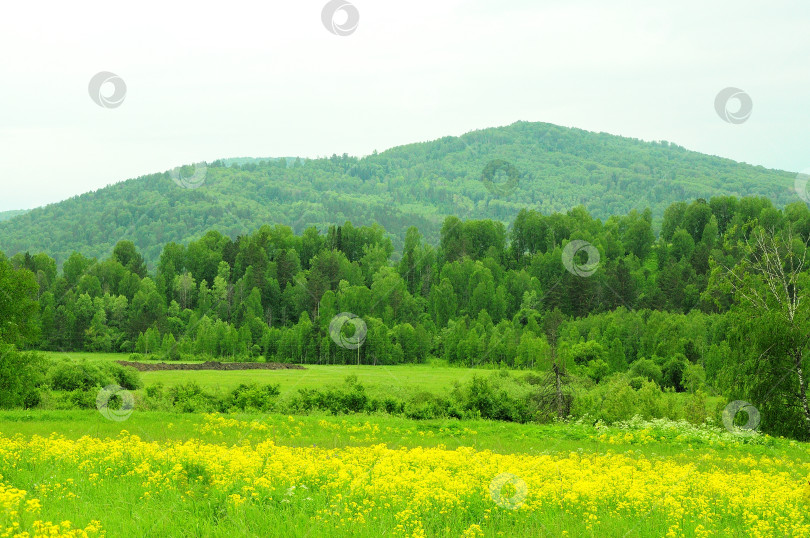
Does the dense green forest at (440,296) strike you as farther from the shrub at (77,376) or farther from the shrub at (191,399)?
the shrub at (77,376)

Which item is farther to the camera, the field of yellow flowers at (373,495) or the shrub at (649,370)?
the shrub at (649,370)

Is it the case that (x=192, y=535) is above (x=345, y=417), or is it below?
above

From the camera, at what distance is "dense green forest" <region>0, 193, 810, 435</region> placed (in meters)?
94.6

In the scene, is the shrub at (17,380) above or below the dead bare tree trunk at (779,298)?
below

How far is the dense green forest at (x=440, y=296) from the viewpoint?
94562 mm

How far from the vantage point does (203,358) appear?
101562 mm

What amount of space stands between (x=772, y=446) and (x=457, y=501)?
19190mm

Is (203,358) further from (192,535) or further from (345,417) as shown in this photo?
(192,535)

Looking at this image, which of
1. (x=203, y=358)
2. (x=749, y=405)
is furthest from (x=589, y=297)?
(x=749, y=405)

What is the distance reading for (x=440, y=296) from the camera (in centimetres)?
12838

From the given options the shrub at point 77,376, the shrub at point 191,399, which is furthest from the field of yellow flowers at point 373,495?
the shrub at point 77,376

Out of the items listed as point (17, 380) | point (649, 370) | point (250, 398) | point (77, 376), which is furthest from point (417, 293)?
Result: point (17, 380)

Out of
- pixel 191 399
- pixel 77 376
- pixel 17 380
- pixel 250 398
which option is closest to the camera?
pixel 191 399

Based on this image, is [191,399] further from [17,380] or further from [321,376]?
[321,376]
